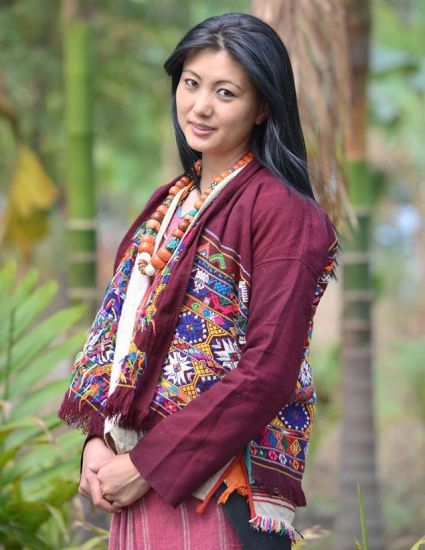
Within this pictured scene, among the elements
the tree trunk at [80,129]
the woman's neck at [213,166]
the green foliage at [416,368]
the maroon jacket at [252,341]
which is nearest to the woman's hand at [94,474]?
the maroon jacket at [252,341]

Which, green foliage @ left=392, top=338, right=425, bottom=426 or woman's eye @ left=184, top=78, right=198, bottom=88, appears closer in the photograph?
woman's eye @ left=184, top=78, right=198, bottom=88

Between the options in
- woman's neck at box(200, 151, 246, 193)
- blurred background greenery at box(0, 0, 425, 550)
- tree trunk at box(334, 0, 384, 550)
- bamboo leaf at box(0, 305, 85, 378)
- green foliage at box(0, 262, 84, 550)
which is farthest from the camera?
tree trunk at box(334, 0, 384, 550)

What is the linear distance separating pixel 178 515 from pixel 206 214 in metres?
0.63

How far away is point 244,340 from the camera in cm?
216

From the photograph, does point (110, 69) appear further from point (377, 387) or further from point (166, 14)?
point (377, 387)

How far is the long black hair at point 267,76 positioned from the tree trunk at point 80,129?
8.94 ft

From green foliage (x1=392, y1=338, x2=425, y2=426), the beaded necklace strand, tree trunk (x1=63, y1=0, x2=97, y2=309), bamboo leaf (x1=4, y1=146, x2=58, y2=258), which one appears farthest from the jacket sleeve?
green foliage (x1=392, y1=338, x2=425, y2=426)

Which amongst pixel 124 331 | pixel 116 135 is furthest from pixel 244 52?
pixel 116 135

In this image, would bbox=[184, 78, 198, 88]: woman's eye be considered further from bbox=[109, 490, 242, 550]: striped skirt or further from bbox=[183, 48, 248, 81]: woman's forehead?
bbox=[109, 490, 242, 550]: striped skirt

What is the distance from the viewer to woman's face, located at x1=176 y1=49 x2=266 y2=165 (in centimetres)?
218

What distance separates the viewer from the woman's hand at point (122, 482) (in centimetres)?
210

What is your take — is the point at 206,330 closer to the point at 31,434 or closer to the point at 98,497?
the point at 98,497

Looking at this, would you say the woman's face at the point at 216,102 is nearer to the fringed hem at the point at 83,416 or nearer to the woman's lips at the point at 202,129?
the woman's lips at the point at 202,129

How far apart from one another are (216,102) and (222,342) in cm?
51
